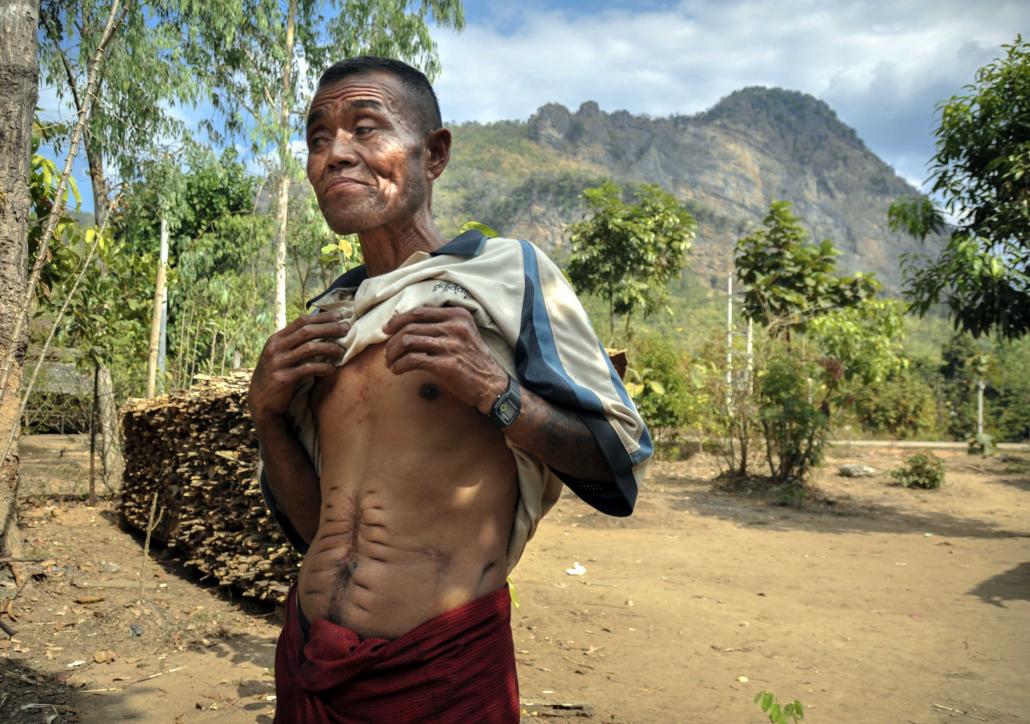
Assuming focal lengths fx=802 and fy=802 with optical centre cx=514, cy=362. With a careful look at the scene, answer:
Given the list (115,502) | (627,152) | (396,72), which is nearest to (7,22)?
(396,72)

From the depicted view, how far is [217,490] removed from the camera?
17.9 ft

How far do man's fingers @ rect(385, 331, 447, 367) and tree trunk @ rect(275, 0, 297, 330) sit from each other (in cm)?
947

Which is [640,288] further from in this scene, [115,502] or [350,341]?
[350,341]

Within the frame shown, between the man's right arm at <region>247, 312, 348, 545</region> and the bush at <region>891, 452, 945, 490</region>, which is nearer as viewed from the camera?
the man's right arm at <region>247, 312, 348, 545</region>

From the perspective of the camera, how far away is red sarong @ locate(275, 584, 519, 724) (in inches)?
49.4

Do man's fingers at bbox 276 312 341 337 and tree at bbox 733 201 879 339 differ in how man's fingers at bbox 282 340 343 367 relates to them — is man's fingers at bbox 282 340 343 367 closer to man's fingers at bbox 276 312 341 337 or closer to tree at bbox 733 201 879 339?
man's fingers at bbox 276 312 341 337

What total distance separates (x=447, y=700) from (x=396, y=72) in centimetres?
111

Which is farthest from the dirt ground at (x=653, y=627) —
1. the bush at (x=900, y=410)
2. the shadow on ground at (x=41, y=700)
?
the bush at (x=900, y=410)

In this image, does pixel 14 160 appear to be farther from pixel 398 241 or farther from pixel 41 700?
pixel 398 241

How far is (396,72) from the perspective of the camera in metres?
1.50

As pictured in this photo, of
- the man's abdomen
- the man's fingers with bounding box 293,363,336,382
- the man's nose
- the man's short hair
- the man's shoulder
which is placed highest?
the man's short hair

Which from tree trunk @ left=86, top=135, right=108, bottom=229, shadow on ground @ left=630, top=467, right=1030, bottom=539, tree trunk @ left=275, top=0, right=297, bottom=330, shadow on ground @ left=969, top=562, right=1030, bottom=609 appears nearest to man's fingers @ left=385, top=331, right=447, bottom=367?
shadow on ground @ left=969, top=562, right=1030, bottom=609

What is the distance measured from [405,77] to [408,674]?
41.7 inches

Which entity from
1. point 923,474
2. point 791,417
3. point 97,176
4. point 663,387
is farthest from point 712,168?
point 97,176
